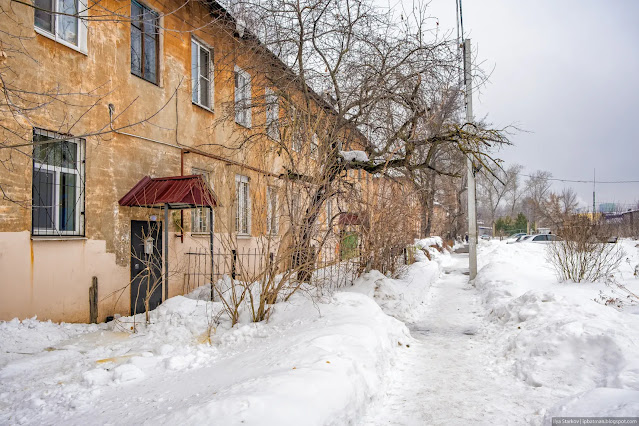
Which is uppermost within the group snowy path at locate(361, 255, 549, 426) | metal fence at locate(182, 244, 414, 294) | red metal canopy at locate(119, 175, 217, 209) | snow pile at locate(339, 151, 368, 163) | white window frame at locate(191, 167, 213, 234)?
snow pile at locate(339, 151, 368, 163)

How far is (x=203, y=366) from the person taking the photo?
14.3 ft

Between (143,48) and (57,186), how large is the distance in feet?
11.6

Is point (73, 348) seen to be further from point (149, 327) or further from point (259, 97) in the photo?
point (259, 97)

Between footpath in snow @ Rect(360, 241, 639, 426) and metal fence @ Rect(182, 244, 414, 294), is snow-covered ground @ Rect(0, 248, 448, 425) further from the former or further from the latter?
metal fence @ Rect(182, 244, 414, 294)

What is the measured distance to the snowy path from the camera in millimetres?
3559

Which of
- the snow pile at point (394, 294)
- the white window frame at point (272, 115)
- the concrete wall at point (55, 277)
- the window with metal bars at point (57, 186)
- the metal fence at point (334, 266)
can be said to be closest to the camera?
the concrete wall at point (55, 277)

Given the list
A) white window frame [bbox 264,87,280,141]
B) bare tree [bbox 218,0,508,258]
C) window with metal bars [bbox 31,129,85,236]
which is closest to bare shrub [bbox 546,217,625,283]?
bare tree [bbox 218,0,508,258]

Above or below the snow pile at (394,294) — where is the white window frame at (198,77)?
above

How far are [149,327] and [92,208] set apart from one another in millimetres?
2517

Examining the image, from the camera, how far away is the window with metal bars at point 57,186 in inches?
237

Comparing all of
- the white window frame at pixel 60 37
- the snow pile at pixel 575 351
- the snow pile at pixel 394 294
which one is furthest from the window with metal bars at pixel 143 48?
the snow pile at pixel 575 351

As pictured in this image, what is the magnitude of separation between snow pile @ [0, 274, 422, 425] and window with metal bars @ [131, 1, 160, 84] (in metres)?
4.82

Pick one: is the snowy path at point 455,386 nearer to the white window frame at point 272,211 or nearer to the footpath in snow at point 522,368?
the footpath in snow at point 522,368

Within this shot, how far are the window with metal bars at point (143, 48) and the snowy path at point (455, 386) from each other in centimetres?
727
